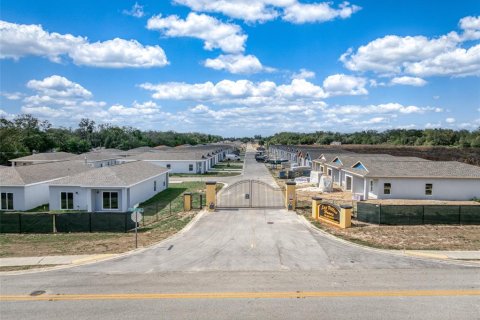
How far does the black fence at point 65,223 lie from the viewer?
74.6ft

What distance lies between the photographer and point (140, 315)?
1105cm

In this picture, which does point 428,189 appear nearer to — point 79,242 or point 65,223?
point 79,242

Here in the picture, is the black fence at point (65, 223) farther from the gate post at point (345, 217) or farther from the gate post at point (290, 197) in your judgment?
the gate post at point (345, 217)

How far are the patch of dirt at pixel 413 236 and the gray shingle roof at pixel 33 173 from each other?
80.8 ft

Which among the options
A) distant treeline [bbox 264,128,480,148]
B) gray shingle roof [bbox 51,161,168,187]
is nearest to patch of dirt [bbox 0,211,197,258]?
gray shingle roof [bbox 51,161,168,187]

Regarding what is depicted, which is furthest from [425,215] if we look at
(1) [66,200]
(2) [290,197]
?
(1) [66,200]

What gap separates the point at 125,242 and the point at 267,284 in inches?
396

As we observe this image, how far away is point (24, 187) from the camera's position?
29.7m

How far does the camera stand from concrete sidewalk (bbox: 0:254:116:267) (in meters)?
16.4

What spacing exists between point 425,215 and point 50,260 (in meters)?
22.5

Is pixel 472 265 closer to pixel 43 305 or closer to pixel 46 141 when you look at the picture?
pixel 43 305

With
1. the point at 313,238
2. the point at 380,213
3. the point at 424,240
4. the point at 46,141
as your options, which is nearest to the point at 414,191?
the point at 380,213

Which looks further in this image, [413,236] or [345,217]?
[345,217]

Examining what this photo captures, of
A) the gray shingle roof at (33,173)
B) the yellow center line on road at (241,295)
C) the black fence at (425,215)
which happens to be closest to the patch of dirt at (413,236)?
the black fence at (425,215)
